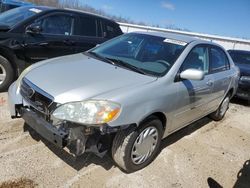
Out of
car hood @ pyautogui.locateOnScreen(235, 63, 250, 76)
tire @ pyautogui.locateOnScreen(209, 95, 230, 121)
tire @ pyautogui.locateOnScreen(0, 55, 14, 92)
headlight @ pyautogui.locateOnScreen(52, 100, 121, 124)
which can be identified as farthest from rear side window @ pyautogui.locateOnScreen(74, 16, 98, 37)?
car hood @ pyautogui.locateOnScreen(235, 63, 250, 76)

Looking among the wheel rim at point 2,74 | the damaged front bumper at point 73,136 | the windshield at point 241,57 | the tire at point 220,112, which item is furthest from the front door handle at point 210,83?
the windshield at point 241,57

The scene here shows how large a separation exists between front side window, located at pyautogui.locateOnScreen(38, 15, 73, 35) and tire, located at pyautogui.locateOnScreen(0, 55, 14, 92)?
3.24ft

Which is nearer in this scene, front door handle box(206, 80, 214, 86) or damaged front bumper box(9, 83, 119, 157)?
damaged front bumper box(9, 83, 119, 157)

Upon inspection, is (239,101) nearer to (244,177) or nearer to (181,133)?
(181,133)

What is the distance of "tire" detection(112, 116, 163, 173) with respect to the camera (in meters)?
2.78

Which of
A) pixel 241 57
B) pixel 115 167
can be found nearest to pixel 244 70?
pixel 241 57

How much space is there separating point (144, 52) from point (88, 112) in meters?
1.58

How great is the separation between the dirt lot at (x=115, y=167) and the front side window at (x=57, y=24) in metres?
1.80

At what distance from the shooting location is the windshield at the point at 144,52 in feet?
11.0

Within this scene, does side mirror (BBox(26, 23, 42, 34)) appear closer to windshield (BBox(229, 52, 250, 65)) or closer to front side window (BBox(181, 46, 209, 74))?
front side window (BBox(181, 46, 209, 74))

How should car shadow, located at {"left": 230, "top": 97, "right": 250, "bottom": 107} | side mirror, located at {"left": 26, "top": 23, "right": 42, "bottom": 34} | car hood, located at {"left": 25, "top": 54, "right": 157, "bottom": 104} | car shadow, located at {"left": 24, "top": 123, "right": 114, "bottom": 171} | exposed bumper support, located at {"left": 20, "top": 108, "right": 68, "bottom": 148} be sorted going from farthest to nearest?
car shadow, located at {"left": 230, "top": 97, "right": 250, "bottom": 107} → side mirror, located at {"left": 26, "top": 23, "right": 42, "bottom": 34} → car shadow, located at {"left": 24, "top": 123, "right": 114, "bottom": 171} → car hood, located at {"left": 25, "top": 54, "right": 157, "bottom": 104} → exposed bumper support, located at {"left": 20, "top": 108, "right": 68, "bottom": 148}

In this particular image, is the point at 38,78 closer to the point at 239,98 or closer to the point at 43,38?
the point at 43,38

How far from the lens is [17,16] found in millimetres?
5316

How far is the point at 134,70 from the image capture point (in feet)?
10.7
